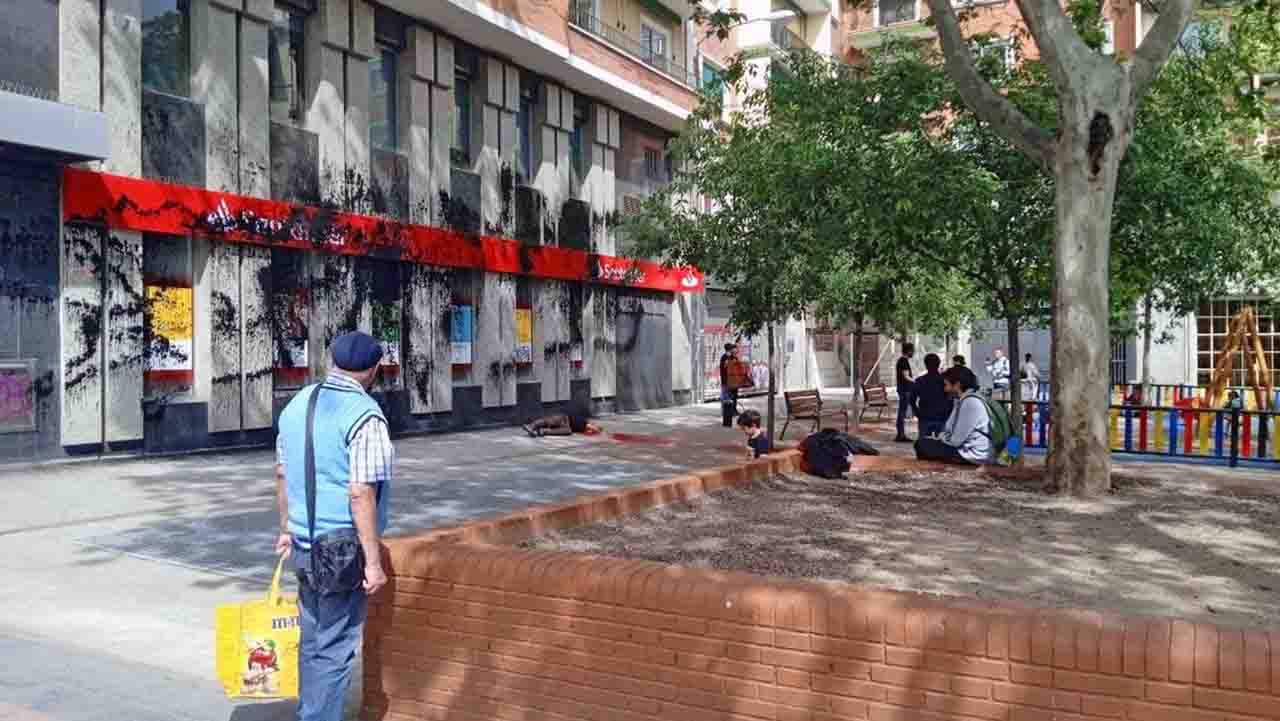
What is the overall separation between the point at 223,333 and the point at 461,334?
222 inches

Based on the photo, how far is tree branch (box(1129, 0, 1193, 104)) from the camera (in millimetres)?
8156

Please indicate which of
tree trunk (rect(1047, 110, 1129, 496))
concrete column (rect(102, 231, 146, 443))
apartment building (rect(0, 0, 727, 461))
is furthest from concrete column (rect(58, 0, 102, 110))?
tree trunk (rect(1047, 110, 1129, 496))

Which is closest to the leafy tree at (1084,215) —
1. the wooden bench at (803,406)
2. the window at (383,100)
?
the wooden bench at (803,406)

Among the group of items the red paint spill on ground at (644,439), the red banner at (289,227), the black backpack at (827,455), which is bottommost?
the red paint spill on ground at (644,439)

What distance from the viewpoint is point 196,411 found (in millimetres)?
14672

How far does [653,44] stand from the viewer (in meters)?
27.3

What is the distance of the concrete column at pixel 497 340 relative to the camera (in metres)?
20.6

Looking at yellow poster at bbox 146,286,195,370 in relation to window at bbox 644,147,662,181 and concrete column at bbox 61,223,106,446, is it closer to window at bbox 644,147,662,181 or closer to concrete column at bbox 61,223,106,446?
concrete column at bbox 61,223,106,446

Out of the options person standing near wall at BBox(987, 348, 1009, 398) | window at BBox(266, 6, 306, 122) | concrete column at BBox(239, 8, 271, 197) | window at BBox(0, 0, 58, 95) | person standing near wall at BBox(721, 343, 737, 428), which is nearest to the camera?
window at BBox(0, 0, 58, 95)

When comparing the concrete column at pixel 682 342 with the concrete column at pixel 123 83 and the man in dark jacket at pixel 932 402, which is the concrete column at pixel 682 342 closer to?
the man in dark jacket at pixel 932 402

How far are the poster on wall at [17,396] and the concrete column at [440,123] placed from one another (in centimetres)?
798

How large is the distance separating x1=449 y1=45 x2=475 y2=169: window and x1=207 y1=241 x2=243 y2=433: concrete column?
6.19 m

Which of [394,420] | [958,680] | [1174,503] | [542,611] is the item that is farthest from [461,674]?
[394,420]

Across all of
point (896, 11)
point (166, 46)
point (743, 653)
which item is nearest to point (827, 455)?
point (743, 653)
